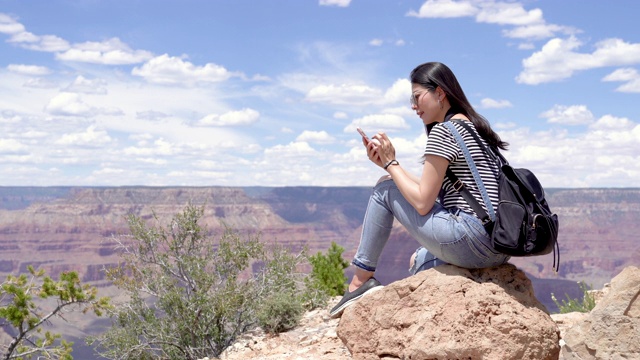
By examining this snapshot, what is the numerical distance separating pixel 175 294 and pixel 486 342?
4359 mm

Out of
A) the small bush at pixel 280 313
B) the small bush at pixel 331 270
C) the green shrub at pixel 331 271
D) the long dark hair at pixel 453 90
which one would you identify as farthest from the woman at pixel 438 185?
the green shrub at pixel 331 271

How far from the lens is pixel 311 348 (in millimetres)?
6324

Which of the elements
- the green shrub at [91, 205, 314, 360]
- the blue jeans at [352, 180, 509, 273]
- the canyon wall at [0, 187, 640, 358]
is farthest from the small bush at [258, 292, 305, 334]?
the canyon wall at [0, 187, 640, 358]

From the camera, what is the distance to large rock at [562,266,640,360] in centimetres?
483

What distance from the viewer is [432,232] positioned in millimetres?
4742

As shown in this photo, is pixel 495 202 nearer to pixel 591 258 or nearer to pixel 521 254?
pixel 521 254

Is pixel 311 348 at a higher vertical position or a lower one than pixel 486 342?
lower

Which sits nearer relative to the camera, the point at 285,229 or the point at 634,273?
the point at 634,273

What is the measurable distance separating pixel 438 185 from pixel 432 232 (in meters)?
0.36

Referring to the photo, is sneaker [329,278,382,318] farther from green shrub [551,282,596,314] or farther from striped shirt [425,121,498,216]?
green shrub [551,282,596,314]

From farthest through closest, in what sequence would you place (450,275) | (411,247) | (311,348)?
1. (411,247)
2. (311,348)
3. (450,275)

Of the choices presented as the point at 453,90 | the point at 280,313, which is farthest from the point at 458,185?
the point at 280,313

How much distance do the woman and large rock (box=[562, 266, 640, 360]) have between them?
0.80 m

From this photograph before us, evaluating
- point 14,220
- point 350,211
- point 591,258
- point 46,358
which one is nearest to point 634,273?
point 46,358
